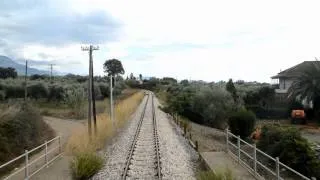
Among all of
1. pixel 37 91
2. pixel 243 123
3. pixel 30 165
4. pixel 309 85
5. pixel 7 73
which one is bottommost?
pixel 30 165

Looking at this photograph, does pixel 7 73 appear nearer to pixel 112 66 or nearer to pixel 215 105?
pixel 112 66

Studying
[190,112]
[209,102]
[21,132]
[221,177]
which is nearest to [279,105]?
[190,112]

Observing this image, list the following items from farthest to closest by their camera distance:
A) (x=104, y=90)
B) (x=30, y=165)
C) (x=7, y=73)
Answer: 1. (x=7, y=73)
2. (x=104, y=90)
3. (x=30, y=165)

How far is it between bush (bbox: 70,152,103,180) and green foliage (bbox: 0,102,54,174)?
541 cm

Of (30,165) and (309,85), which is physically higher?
(309,85)

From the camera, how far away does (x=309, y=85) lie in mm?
50500

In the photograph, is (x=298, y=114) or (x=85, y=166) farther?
(x=298, y=114)

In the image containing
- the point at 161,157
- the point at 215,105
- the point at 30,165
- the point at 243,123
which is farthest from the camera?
the point at 215,105

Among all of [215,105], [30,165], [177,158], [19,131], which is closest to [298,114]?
[215,105]

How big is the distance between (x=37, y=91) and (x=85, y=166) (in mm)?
62992

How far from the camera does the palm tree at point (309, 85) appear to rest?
164 ft

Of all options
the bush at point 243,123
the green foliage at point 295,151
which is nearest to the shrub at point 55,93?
the bush at point 243,123

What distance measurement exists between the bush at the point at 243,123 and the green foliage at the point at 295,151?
31.4 feet

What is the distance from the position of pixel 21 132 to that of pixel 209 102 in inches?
793
